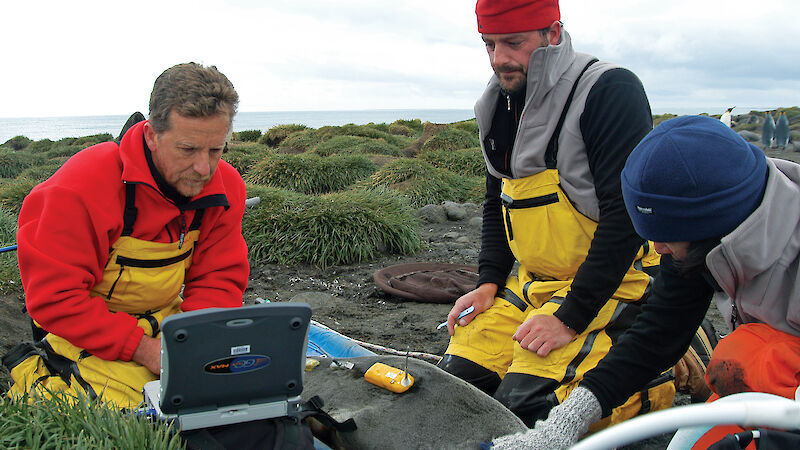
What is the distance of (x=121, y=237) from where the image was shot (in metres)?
2.49

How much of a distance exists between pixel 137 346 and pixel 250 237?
3.99 m

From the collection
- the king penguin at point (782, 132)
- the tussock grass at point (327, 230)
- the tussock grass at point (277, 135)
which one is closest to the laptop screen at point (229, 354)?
the tussock grass at point (327, 230)

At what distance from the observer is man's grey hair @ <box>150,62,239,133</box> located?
7.82 ft

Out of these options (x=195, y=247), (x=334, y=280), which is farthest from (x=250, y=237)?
(x=195, y=247)

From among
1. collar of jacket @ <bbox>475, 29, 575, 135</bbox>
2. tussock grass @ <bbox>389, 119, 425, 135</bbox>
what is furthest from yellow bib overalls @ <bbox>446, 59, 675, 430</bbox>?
tussock grass @ <bbox>389, 119, 425, 135</bbox>

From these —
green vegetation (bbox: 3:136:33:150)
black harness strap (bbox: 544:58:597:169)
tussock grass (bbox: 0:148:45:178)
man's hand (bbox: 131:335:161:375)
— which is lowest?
green vegetation (bbox: 3:136:33:150)

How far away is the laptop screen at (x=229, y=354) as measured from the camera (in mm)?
1916

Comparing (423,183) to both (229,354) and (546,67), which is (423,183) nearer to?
(546,67)

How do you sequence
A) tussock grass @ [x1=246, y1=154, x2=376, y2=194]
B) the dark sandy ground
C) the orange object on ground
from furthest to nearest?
1. tussock grass @ [x1=246, y1=154, x2=376, y2=194]
2. the dark sandy ground
3. the orange object on ground

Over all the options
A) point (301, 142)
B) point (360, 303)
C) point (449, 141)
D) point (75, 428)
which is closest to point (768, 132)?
point (449, 141)

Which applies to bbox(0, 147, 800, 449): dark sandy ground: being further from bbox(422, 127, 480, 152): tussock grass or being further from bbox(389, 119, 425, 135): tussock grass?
bbox(389, 119, 425, 135): tussock grass

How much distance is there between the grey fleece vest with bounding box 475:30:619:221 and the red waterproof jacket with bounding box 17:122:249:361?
132cm

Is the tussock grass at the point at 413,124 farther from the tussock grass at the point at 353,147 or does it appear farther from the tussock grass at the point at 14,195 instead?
the tussock grass at the point at 14,195

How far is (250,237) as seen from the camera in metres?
6.46
